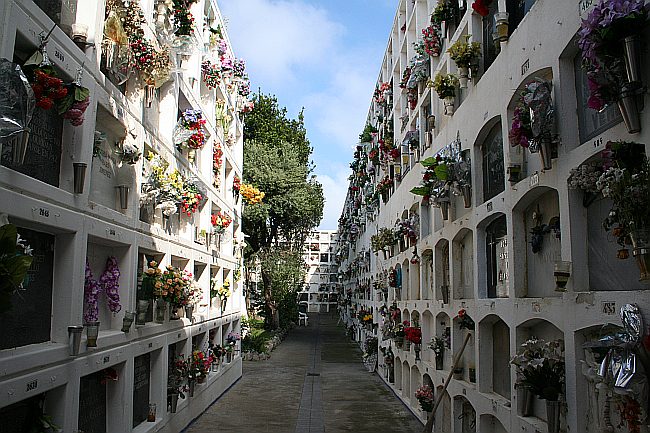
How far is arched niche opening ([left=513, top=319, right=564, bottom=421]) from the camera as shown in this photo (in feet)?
22.2

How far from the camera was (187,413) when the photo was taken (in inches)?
471

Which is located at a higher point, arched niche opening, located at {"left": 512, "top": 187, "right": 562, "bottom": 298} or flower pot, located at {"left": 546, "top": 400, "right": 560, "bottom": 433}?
arched niche opening, located at {"left": 512, "top": 187, "right": 562, "bottom": 298}

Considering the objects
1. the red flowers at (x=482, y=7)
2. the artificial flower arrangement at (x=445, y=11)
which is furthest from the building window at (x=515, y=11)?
the artificial flower arrangement at (x=445, y=11)

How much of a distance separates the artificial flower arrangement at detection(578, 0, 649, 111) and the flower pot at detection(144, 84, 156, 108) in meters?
6.85

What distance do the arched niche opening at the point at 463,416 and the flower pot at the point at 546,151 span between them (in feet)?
15.4

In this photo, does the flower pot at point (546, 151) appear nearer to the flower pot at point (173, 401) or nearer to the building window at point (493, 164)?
the building window at point (493, 164)

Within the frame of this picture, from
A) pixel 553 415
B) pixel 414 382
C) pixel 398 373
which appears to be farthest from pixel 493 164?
pixel 398 373

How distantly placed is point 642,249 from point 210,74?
11.6 metres

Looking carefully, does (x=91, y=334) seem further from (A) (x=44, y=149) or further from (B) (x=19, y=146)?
(B) (x=19, y=146)

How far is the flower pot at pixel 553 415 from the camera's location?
598cm

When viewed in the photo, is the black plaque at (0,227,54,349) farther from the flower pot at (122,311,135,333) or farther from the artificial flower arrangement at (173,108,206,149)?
the artificial flower arrangement at (173,108,206,149)

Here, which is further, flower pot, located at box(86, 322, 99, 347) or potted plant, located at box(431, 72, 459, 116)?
potted plant, located at box(431, 72, 459, 116)

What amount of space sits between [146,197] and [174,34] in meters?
3.30

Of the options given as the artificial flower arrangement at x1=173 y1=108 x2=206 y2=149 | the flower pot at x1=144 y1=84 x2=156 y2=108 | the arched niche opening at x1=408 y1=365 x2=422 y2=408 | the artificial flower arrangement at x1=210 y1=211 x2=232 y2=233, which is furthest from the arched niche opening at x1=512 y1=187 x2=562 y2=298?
the artificial flower arrangement at x1=210 y1=211 x2=232 y2=233
